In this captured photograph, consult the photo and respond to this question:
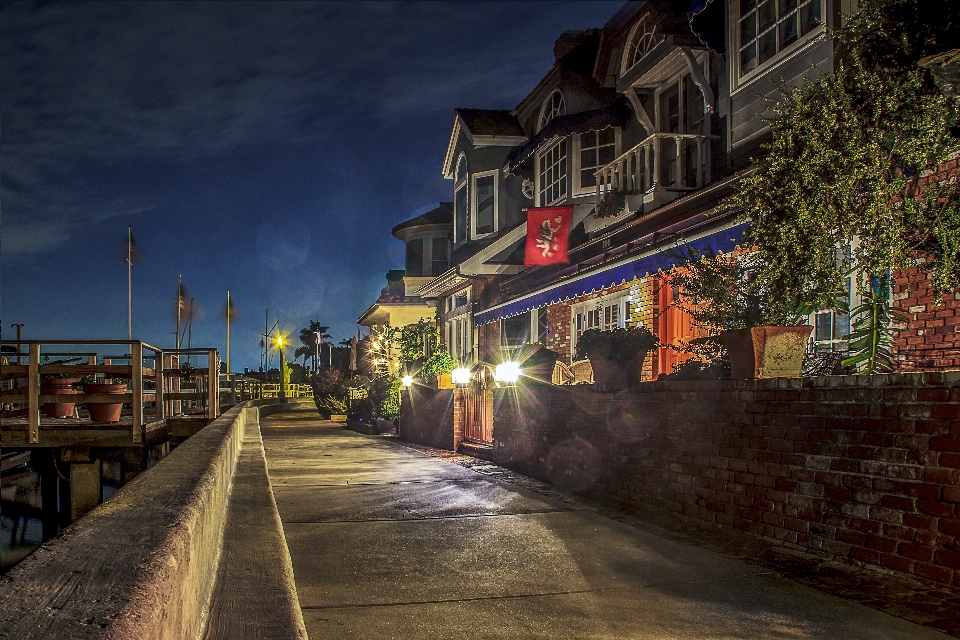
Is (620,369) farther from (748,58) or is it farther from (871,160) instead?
(748,58)

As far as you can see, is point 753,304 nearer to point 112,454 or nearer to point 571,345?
point 571,345

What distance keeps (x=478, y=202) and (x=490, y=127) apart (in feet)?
6.67

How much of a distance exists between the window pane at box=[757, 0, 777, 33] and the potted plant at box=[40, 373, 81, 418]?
1109 centimetres

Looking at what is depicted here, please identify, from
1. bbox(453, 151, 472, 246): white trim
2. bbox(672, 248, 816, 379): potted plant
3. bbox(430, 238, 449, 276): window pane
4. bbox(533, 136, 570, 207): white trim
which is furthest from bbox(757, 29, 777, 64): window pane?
bbox(430, 238, 449, 276): window pane

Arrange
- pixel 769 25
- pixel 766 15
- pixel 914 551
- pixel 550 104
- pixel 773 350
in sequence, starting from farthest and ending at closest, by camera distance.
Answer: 1. pixel 550 104
2. pixel 766 15
3. pixel 769 25
4. pixel 773 350
5. pixel 914 551

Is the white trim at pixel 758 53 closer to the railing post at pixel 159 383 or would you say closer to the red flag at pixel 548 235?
the red flag at pixel 548 235

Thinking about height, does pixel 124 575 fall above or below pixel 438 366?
below

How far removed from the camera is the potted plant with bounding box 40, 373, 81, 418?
13.4m

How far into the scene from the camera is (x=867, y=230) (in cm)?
554

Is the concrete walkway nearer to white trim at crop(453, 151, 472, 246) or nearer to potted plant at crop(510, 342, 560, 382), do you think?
potted plant at crop(510, 342, 560, 382)

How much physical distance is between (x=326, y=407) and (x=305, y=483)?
22.6 metres

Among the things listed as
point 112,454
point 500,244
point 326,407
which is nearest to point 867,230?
point 500,244

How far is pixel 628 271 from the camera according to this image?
1092 cm

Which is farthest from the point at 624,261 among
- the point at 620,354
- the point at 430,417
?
the point at 430,417
